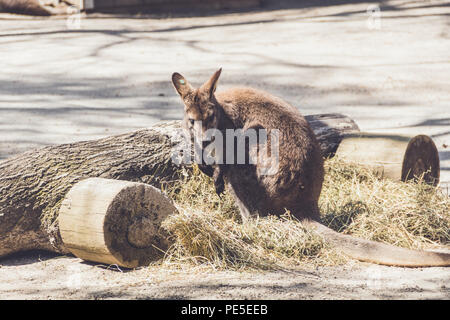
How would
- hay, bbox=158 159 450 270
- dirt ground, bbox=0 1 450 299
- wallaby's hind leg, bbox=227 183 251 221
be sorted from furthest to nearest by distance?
wallaby's hind leg, bbox=227 183 251 221 → hay, bbox=158 159 450 270 → dirt ground, bbox=0 1 450 299

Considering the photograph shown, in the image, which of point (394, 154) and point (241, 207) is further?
point (394, 154)

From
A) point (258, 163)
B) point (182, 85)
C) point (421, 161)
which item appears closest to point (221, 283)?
point (258, 163)

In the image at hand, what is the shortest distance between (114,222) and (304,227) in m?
1.39

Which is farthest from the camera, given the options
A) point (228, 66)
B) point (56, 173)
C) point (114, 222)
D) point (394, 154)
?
point (228, 66)

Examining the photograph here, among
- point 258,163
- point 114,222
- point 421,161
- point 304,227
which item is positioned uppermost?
point 258,163

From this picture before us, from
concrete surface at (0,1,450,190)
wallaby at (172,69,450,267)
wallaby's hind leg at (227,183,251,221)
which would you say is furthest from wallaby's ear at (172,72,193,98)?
concrete surface at (0,1,450,190)

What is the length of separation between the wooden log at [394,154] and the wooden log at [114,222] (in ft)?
7.14

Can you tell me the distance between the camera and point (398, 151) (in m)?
5.70

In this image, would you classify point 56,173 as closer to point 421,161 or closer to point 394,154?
point 394,154

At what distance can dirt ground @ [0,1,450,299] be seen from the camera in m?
4.02

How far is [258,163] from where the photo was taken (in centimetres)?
478

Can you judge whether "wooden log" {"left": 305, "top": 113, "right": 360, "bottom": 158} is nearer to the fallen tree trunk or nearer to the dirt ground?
the dirt ground

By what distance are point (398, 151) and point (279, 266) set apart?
6.55 ft

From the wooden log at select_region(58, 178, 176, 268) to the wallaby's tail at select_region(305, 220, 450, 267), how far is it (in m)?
1.21
